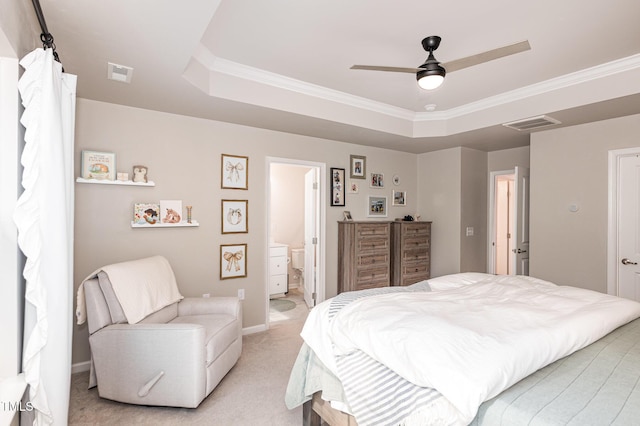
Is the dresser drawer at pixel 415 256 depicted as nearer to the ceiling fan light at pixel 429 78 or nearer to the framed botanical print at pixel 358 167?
the framed botanical print at pixel 358 167

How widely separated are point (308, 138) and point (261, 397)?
298cm

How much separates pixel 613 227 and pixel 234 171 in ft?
13.6

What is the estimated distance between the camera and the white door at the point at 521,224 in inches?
163

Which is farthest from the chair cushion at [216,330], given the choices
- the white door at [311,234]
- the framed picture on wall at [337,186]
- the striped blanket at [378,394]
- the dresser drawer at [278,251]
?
the dresser drawer at [278,251]

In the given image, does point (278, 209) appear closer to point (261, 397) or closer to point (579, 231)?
point (261, 397)

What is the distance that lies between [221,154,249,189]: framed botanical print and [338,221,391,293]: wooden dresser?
1468mm

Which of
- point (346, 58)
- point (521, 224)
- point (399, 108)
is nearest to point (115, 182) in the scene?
point (346, 58)

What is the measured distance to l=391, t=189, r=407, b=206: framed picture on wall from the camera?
5070 millimetres

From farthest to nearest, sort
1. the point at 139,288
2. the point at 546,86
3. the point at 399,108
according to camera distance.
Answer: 1. the point at 399,108
2. the point at 546,86
3. the point at 139,288

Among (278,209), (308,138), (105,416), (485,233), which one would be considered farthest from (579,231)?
(105,416)

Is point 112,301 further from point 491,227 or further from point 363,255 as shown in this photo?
point 491,227

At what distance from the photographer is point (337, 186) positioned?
14.6 ft

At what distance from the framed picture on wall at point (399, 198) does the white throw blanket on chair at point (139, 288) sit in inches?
134

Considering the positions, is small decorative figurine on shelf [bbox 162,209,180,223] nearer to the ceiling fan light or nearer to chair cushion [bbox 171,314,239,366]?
chair cushion [bbox 171,314,239,366]
